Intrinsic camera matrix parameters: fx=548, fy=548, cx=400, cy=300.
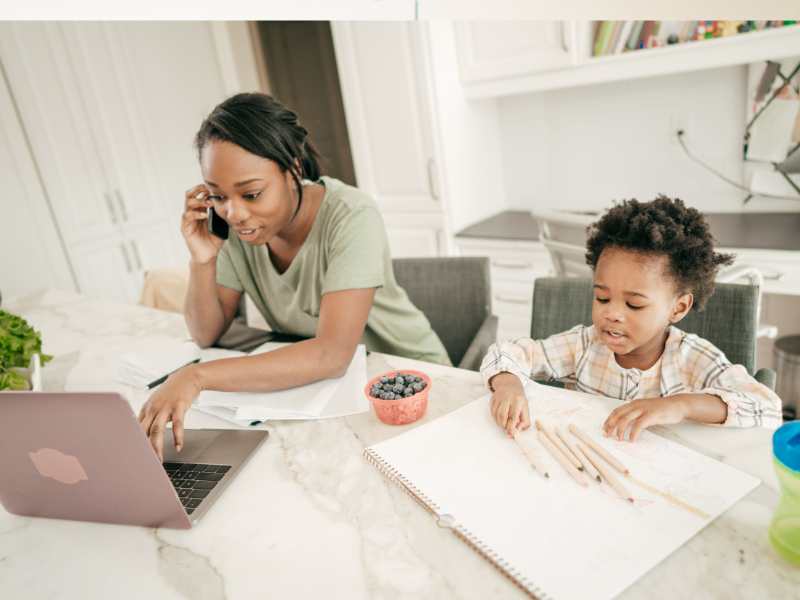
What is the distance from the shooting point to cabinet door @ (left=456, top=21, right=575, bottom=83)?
228cm

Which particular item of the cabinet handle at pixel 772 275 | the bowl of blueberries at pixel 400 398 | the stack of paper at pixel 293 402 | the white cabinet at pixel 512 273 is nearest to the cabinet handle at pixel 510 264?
the white cabinet at pixel 512 273

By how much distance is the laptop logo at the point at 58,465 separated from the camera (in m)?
0.72

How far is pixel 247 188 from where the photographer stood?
1.13m

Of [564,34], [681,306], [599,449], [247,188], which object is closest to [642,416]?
[599,449]

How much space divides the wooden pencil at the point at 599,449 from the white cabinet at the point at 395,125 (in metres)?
2.06

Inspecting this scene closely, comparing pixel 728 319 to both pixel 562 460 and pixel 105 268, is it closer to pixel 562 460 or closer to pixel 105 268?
pixel 562 460

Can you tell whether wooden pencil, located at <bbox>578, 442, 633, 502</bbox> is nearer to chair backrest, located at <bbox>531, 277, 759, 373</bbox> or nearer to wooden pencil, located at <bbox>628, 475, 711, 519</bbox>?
wooden pencil, located at <bbox>628, 475, 711, 519</bbox>

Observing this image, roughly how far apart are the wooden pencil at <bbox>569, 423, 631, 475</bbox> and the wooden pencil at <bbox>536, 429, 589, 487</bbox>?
0.04 meters

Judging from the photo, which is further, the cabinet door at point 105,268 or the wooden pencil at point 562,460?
the cabinet door at point 105,268

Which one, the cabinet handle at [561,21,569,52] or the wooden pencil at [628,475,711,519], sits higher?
the cabinet handle at [561,21,569,52]

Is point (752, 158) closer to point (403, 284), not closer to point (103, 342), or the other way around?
point (403, 284)

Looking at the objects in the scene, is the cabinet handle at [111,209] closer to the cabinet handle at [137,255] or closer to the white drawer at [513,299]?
the cabinet handle at [137,255]

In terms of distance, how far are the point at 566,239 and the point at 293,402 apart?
48.3 inches

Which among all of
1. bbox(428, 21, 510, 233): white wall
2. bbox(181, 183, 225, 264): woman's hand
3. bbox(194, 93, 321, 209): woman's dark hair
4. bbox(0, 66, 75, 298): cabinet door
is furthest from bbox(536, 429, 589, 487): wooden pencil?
bbox(0, 66, 75, 298): cabinet door
